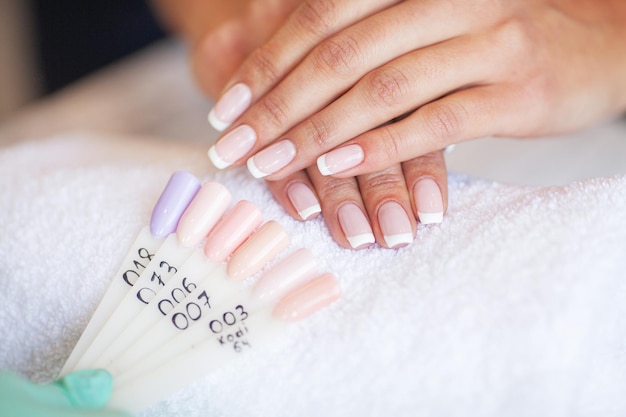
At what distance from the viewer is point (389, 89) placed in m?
0.59

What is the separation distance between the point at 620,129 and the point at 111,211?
2.52 feet

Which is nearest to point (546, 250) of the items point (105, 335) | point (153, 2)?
point (105, 335)

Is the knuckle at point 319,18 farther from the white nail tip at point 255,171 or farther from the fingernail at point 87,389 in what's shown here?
the fingernail at point 87,389

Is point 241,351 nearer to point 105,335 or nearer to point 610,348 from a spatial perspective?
point 105,335

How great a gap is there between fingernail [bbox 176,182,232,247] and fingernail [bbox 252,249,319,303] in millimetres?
78

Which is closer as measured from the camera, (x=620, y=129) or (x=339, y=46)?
(x=339, y=46)

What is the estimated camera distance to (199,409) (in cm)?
46

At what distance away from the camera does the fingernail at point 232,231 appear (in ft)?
1.72

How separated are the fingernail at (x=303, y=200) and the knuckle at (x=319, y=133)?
0.04 meters

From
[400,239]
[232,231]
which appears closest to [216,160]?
[232,231]

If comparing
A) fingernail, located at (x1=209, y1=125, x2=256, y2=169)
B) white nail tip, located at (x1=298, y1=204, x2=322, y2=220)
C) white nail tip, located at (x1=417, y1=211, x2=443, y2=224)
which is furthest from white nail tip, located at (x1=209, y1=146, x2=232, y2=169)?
white nail tip, located at (x1=417, y1=211, x2=443, y2=224)

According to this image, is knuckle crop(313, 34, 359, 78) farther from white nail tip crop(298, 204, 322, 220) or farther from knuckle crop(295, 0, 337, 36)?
white nail tip crop(298, 204, 322, 220)

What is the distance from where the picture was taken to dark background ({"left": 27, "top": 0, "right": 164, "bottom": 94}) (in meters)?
1.46

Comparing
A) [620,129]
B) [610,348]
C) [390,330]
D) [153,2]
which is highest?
[153,2]
